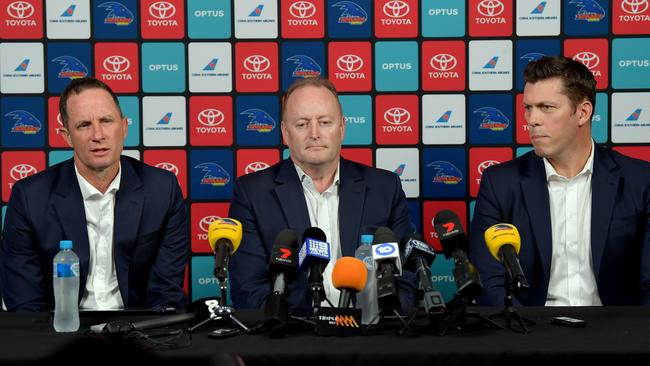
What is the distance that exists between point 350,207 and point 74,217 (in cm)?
107

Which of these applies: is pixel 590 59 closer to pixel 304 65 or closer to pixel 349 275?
pixel 304 65

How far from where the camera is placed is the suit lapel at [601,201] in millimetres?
2908

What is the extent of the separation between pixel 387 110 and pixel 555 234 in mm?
1107

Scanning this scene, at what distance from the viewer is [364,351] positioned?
5.65 feet

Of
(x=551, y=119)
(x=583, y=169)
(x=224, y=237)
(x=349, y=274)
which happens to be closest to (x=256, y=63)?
(x=551, y=119)

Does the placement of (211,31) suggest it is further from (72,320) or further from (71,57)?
(72,320)

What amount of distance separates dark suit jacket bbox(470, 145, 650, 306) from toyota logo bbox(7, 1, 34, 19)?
235 centimetres

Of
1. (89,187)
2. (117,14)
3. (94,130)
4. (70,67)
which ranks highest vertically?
(117,14)

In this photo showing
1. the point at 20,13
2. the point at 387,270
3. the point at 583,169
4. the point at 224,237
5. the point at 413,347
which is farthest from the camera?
the point at 20,13

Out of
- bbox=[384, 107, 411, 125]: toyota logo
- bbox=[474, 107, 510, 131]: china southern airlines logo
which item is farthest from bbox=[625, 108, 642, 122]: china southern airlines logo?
bbox=[384, 107, 411, 125]: toyota logo

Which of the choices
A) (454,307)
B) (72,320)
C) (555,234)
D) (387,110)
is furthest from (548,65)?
(72,320)

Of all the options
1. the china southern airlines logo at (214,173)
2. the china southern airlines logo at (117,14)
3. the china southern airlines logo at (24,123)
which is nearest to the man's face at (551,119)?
the china southern airlines logo at (214,173)

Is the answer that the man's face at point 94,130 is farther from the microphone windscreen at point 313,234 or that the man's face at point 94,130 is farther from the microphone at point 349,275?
the microphone at point 349,275

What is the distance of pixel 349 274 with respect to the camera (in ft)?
→ 6.11
